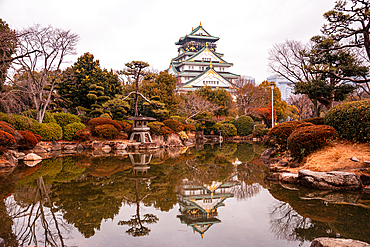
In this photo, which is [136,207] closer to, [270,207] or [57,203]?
[57,203]

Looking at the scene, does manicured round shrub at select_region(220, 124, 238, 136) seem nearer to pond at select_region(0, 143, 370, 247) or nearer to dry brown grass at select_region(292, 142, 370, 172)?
dry brown grass at select_region(292, 142, 370, 172)

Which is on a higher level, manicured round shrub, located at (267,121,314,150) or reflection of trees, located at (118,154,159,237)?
manicured round shrub, located at (267,121,314,150)

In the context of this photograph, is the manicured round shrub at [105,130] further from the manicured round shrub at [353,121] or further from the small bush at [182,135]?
the manicured round shrub at [353,121]

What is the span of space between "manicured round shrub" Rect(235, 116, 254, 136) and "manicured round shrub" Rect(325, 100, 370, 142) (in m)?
17.9

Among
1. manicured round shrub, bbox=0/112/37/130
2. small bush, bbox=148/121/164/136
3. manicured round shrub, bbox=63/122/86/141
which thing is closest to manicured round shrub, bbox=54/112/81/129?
manicured round shrub, bbox=63/122/86/141

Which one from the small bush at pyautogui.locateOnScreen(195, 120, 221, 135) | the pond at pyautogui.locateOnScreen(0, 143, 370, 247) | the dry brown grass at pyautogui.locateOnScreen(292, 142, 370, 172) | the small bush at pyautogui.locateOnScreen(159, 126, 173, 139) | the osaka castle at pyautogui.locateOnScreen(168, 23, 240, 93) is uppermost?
the osaka castle at pyautogui.locateOnScreen(168, 23, 240, 93)

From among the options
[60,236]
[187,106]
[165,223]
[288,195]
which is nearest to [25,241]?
[60,236]

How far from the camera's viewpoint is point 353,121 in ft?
23.9

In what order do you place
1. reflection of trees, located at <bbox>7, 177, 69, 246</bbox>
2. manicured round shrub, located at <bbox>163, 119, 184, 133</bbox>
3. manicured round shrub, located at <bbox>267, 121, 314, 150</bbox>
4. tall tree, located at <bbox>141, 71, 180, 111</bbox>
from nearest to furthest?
1. reflection of trees, located at <bbox>7, 177, 69, 246</bbox>
2. manicured round shrub, located at <bbox>267, 121, 314, 150</bbox>
3. manicured round shrub, located at <bbox>163, 119, 184, 133</bbox>
4. tall tree, located at <bbox>141, 71, 180, 111</bbox>

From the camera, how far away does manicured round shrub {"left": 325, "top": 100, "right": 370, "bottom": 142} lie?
6.97 metres

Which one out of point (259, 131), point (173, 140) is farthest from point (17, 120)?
point (259, 131)

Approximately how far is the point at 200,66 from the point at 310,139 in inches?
1524

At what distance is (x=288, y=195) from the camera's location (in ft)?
18.1

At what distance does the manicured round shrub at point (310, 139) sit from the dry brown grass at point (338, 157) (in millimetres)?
197
